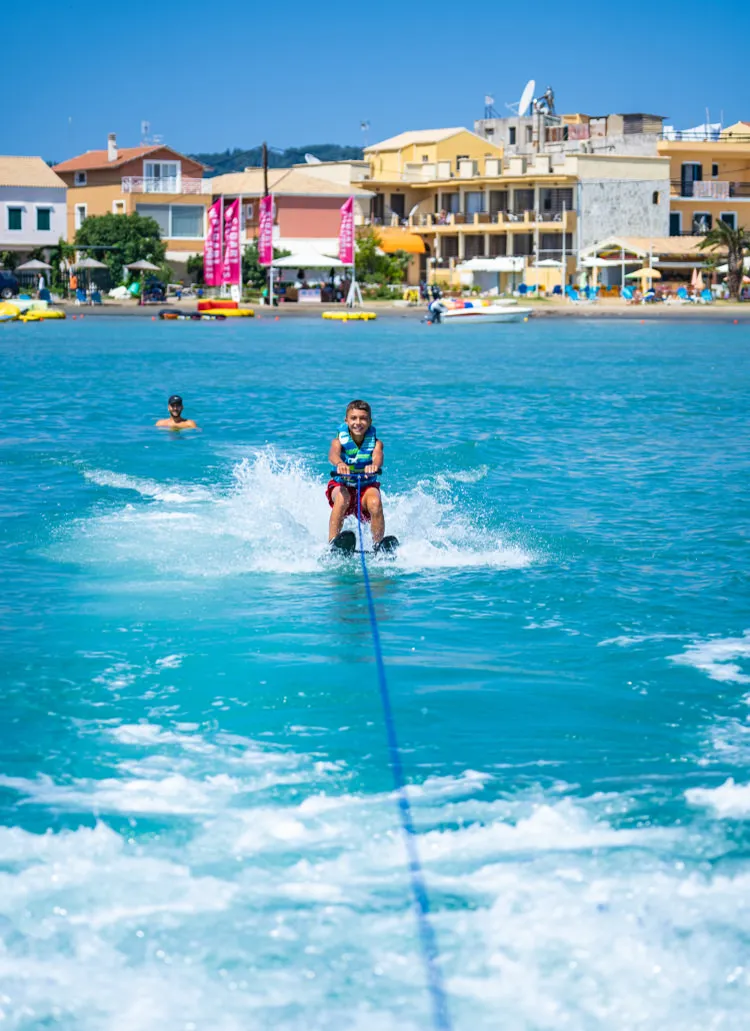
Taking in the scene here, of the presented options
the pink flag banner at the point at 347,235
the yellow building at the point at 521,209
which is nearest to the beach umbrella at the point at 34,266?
the pink flag banner at the point at 347,235

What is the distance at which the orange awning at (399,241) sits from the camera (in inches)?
3127

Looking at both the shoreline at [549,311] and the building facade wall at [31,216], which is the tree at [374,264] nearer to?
the shoreline at [549,311]

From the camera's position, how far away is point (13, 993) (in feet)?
16.2

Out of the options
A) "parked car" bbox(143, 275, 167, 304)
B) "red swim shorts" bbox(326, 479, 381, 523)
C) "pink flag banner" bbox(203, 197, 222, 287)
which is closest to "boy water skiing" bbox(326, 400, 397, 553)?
"red swim shorts" bbox(326, 479, 381, 523)

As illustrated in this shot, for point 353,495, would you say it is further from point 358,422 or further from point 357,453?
point 358,422

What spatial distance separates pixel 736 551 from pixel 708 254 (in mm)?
64625

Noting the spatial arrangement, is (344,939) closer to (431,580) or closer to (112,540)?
(431,580)

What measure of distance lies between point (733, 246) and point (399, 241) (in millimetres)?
21483

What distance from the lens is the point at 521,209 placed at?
7812cm

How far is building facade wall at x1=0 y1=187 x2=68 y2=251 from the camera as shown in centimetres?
7919

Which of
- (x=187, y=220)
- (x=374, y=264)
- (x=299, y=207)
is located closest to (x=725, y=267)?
(x=374, y=264)

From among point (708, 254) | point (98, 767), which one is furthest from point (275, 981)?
point (708, 254)

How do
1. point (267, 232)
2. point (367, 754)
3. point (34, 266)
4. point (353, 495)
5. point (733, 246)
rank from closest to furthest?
1. point (367, 754)
2. point (353, 495)
3. point (267, 232)
4. point (733, 246)
5. point (34, 266)

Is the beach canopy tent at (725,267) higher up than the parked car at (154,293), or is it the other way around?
the beach canopy tent at (725,267)
